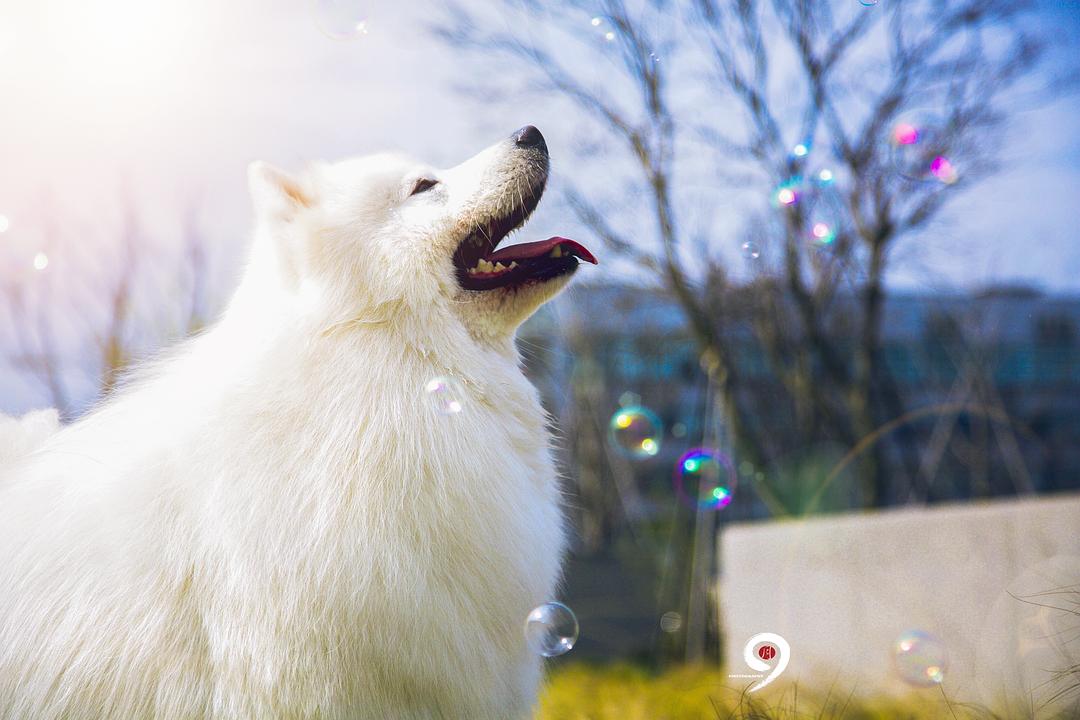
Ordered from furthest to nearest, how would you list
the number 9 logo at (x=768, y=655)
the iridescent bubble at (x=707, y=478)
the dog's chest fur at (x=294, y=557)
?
the iridescent bubble at (x=707, y=478) → the number 9 logo at (x=768, y=655) → the dog's chest fur at (x=294, y=557)

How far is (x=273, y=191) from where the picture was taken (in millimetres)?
1995

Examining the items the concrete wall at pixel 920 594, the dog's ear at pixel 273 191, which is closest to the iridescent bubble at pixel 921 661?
the concrete wall at pixel 920 594

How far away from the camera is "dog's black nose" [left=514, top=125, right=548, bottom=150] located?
83.6 inches

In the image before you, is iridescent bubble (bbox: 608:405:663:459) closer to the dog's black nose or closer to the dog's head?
the dog's head

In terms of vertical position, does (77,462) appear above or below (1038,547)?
above

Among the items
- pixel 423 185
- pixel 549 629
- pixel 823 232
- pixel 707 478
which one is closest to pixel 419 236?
pixel 423 185

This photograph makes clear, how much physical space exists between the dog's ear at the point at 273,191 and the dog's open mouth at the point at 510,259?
459 mm

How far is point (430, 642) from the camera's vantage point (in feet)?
5.79

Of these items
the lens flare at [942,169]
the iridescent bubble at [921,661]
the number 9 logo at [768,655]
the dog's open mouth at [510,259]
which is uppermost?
the lens flare at [942,169]

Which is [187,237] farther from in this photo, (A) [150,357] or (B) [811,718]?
(B) [811,718]

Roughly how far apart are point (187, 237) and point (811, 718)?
14.2 feet

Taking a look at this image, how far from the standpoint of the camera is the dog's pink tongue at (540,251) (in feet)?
6.89

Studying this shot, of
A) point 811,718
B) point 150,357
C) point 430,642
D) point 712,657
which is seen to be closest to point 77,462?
point 150,357

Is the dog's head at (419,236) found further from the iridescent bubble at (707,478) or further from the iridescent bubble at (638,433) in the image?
the iridescent bubble at (707,478)
